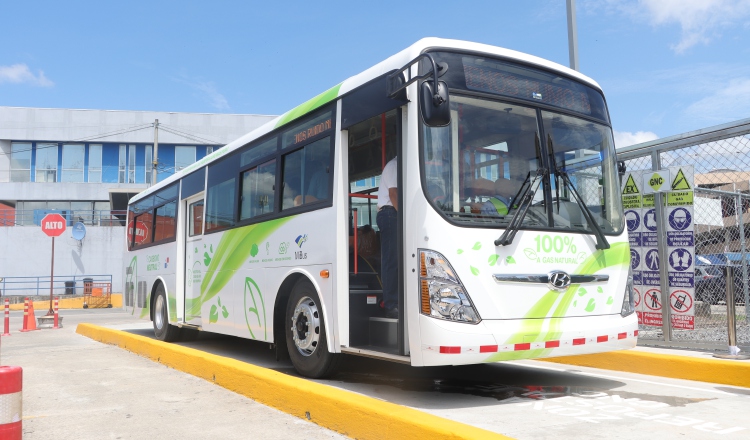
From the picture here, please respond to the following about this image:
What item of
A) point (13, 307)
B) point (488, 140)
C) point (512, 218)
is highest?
point (488, 140)

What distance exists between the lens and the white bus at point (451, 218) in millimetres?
5496

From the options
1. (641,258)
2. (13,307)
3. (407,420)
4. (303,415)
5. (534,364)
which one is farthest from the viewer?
(13,307)

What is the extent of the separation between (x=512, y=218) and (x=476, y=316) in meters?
0.95

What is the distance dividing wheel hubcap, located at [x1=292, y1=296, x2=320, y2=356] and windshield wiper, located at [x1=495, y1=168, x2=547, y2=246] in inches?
94.4

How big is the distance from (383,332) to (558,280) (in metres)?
1.74

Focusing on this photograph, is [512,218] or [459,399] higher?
[512,218]

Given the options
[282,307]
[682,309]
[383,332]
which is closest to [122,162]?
[282,307]

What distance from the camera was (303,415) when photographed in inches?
210

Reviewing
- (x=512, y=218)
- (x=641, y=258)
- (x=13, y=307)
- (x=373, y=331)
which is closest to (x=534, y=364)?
(x=641, y=258)

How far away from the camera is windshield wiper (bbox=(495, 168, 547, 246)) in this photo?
563cm

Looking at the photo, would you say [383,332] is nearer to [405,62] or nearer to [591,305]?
[591,305]

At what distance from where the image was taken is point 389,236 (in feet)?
20.5

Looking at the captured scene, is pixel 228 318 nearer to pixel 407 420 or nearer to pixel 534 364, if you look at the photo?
pixel 534 364

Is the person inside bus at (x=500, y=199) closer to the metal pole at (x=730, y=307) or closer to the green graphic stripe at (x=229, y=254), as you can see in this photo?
the green graphic stripe at (x=229, y=254)
